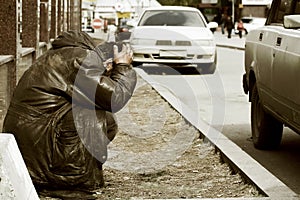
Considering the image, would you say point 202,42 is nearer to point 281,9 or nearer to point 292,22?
point 281,9

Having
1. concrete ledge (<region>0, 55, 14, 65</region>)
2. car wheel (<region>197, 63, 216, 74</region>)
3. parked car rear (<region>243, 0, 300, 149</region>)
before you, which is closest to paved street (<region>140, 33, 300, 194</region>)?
car wheel (<region>197, 63, 216, 74</region>)

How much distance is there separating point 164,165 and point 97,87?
2187 millimetres

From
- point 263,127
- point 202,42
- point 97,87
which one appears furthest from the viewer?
point 202,42

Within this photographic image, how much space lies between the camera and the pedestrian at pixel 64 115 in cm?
597

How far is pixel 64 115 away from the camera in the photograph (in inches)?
237

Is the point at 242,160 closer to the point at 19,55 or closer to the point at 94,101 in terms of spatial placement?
the point at 94,101

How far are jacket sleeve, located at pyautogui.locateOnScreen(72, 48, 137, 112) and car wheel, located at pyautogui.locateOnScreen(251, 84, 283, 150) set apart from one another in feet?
9.08

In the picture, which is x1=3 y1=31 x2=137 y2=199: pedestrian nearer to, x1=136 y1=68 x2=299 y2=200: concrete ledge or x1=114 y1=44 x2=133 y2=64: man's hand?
x1=114 y1=44 x2=133 y2=64: man's hand

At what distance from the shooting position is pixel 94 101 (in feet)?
19.8

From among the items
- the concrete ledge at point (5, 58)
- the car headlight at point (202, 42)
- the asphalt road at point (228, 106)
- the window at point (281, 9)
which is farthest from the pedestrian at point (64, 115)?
the car headlight at point (202, 42)

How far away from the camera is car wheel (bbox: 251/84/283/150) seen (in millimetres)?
8484

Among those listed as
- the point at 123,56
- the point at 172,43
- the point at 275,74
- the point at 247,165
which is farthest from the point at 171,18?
the point at 123,56

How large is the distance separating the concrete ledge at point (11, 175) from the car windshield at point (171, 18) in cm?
1615

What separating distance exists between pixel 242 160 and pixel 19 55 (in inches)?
146
